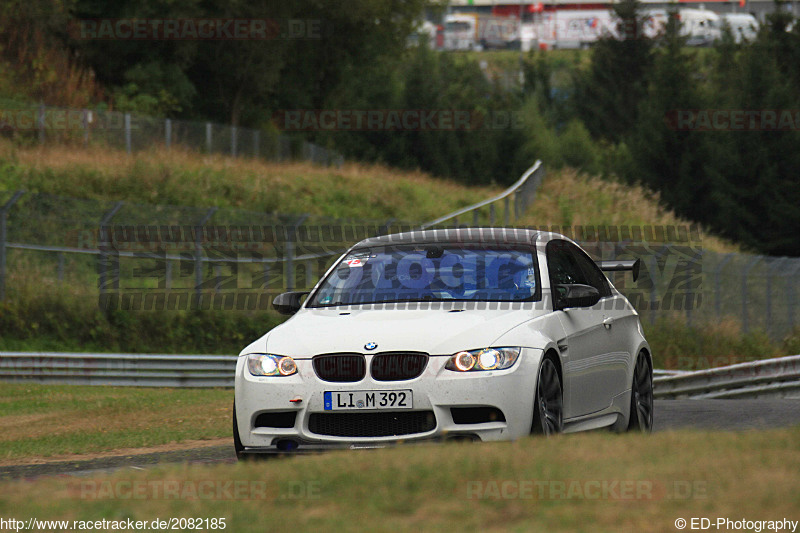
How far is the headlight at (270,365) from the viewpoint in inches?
320

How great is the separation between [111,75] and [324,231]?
1735cm

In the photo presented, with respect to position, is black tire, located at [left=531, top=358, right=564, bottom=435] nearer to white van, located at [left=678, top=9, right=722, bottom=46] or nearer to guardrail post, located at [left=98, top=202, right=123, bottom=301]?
guardrail post, located at [left=98, top=202, right=123, bottom=301]

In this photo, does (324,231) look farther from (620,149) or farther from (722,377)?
(620,149)

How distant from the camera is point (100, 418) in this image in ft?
49.0

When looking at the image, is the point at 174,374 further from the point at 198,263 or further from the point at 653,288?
the point at 653,288

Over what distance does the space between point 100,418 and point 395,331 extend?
7676mm

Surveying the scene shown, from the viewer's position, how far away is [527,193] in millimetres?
41750

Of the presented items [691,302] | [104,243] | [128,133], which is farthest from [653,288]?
[128,133]

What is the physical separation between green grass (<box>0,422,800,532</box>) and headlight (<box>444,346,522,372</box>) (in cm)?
87

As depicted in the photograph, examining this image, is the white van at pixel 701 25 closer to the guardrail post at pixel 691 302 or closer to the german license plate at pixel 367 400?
the guardrail post at pixel 691 302

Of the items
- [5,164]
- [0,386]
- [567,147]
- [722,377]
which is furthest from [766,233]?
[0,386]

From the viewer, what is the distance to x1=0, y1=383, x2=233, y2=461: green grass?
12.3 m

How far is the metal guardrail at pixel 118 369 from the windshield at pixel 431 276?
11564 millimetres

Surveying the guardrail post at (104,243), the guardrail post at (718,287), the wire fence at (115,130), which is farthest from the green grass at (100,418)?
the wire fence at (115,130)
